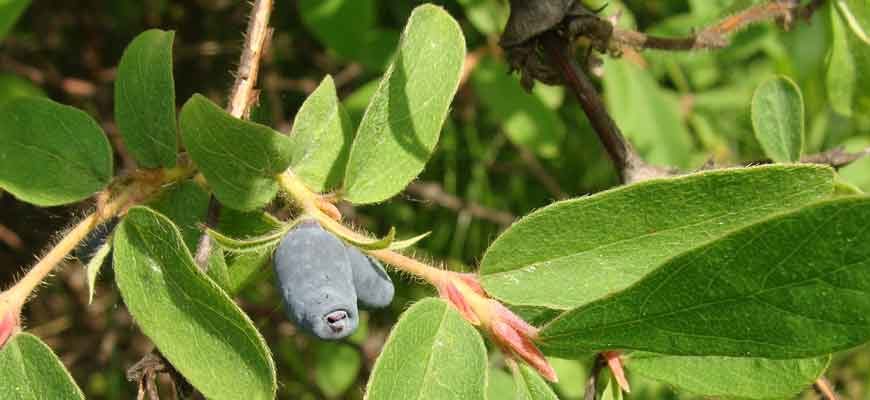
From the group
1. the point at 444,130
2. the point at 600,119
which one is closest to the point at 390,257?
the point at 600,119

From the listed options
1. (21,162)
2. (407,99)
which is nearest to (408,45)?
(407,99)

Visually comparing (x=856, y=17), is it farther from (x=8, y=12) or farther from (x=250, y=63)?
(x=8, y=12)

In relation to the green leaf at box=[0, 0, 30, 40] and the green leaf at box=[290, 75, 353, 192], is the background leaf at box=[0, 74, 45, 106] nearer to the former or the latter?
the green leaf at box=[0, 0, 30, 40]

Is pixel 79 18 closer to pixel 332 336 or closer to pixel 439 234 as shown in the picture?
pixel 439 234

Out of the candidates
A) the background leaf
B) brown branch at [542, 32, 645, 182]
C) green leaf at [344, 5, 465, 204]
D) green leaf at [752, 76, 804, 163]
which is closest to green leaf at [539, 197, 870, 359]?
green leaf at [344, 5, 465, 204]

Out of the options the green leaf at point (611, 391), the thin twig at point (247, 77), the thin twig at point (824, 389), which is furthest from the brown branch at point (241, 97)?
the thin twig at point (824, 389)

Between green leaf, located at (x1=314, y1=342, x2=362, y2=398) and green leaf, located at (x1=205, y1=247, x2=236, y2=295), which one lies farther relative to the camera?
green leaf, located at (x1=314, y1=342, x2=362, y2=398)
